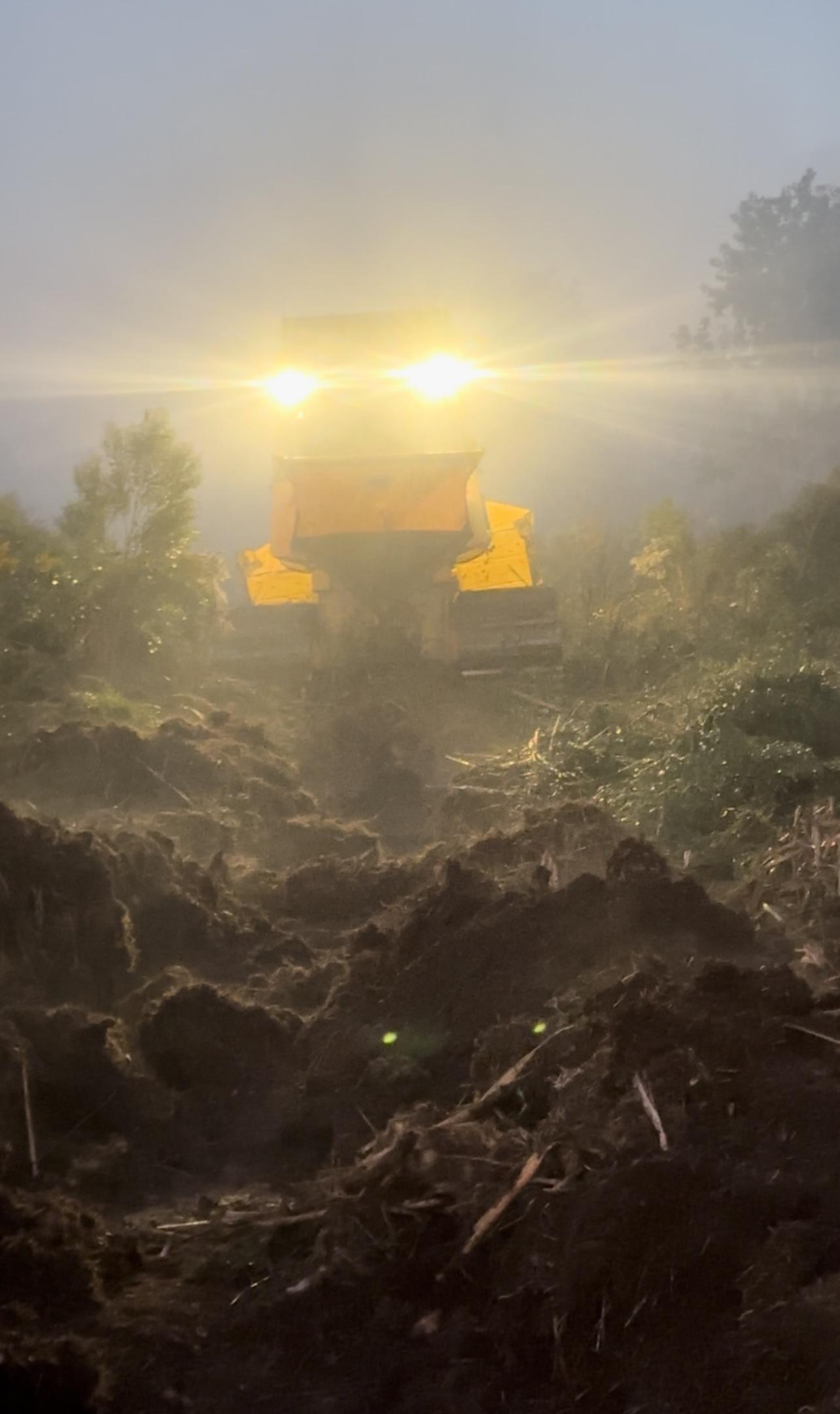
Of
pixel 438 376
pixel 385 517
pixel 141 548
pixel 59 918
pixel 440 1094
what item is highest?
pixel 438 376

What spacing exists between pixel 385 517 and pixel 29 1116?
24.3 feet

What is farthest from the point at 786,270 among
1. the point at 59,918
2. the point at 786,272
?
the point at 59,918

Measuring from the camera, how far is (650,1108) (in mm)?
2744

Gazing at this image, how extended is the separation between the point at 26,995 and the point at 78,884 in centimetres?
55

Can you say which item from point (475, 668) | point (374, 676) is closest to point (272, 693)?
point (374, 676)

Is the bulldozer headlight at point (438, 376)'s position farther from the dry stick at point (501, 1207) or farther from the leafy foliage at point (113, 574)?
the dry stick at point (501, 1207)

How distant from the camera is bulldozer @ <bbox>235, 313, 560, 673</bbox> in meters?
10.0

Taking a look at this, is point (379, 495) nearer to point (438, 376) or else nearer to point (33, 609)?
point (438, 376)

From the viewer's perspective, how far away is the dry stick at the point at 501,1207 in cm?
248

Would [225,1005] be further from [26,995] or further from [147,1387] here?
[147,1387]

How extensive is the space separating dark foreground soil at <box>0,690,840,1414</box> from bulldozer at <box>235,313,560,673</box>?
5.00 m

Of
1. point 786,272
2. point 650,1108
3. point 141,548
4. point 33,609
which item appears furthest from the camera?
point 786,272

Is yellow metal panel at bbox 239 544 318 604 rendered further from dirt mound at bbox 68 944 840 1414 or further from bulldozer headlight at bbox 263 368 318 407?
dirt mound at bbox 68 944 840 1414

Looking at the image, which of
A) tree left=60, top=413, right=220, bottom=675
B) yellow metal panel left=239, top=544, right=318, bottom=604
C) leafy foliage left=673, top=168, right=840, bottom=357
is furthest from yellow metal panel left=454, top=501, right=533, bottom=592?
leafy foliage left=673, top=168, right=840, bottom=357
